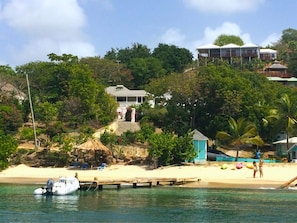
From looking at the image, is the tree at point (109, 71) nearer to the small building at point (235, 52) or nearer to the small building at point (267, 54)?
the small building at point (235, 52)

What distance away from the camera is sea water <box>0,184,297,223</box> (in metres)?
31.6

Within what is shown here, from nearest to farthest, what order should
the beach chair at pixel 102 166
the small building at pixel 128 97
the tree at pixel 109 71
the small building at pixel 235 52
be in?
the beach chair at pixel 102 166
the small building at pixel 128 97
the tree at pixel 109 71
the small building at pixel 235 52

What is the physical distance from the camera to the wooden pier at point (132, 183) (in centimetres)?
4522

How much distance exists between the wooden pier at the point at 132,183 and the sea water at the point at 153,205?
0.69 m

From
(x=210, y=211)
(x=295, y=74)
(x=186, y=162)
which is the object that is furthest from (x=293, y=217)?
(x=295, y=74)

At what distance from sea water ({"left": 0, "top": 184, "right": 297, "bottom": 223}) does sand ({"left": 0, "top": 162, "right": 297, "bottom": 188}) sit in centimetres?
337

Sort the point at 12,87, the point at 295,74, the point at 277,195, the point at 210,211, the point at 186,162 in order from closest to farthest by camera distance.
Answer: the point at 210,211
the point at 277,195
the point at 186,162
the point at 12,87
the point at 295,74

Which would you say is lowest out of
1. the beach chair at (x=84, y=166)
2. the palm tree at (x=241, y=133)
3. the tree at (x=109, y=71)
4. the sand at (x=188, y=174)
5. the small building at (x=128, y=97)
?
the sand at (x=188, y=174)

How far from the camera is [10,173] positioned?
2157 inches

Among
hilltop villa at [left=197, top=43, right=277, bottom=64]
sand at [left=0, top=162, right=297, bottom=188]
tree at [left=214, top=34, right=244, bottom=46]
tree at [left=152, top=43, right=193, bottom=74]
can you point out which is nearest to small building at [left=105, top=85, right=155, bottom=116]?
tree at [left=152, top=43, right=193, bottom=74]

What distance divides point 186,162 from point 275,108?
14918mm

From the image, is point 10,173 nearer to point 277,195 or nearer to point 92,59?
point 277,195

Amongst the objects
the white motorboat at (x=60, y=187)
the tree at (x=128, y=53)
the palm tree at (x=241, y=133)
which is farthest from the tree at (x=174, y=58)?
the white motorboat at (x=60, y=187)

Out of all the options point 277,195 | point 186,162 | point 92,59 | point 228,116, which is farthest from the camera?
point 92,59
